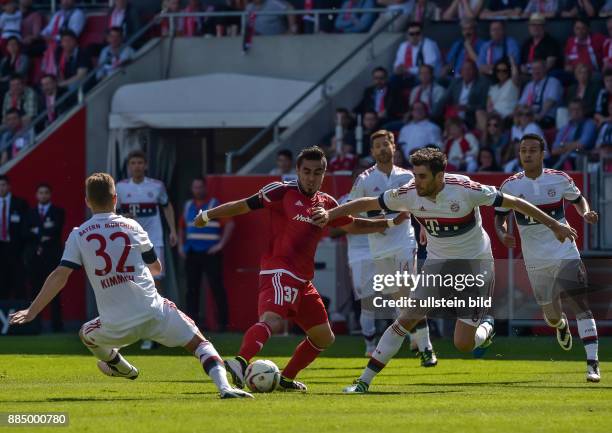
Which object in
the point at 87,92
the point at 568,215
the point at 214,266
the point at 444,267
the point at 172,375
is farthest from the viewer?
the point at 87,92

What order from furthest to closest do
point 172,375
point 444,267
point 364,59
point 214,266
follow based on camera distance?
1. point 364,59
2. point 214,266
3. point 172,375
4. point 444,267

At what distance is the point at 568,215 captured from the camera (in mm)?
21219

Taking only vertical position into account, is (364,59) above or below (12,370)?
above

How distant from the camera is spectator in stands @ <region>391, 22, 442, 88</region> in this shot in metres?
23.9

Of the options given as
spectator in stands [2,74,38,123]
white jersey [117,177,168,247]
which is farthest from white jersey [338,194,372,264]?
spectator in stands [2,74,38,123]

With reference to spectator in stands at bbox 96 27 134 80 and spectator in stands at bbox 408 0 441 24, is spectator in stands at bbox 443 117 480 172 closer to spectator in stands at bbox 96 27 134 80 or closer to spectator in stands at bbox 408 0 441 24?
spectator in stands at bbox 408 0 441 24

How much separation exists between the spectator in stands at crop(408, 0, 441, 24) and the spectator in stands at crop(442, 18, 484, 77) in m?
1.02

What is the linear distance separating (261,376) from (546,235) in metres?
4.44

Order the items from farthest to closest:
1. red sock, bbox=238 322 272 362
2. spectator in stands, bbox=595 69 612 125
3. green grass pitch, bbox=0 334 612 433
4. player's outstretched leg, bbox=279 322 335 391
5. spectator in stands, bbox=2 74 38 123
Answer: spectator in stands, bbox=2 74 38 123 → spectator in stands, bbox=595 69 612 125 → player's outstretched leg, bbox=279 322 335 391 → red sock, bbox=238 322 272 362 → green grass pitch, bbox=0 334 612 433

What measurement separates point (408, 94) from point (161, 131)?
4702 millimetres

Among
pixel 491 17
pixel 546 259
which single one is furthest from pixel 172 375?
pixel 491 17

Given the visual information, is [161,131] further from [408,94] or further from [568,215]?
[568,215]

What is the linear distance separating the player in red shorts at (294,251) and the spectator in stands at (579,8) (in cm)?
1167

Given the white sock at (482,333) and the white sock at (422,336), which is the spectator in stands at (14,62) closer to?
the white sock at (422,336)
